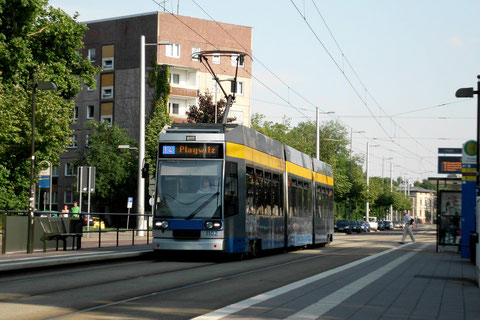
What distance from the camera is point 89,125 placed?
219ft

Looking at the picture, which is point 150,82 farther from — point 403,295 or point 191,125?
point 403,295

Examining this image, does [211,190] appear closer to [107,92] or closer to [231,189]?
[231,189]

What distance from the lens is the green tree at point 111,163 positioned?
211 feet

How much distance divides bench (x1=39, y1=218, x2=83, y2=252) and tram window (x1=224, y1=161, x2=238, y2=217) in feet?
16.9

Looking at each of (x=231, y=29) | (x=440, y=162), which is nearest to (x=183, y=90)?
(x=231, y=29)

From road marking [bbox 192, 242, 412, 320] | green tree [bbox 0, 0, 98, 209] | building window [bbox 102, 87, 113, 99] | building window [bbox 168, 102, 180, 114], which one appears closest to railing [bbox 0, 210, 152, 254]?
green tree [bbox 0, 0, 98, 209]

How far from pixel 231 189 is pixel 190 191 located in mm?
1031

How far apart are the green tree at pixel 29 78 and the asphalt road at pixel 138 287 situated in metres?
18.5

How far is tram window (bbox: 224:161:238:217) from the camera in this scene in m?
19.2

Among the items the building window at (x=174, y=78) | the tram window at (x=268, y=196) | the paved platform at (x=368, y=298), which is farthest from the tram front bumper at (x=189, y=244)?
the building window at (x=174, y=78)

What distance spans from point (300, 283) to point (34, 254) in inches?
356

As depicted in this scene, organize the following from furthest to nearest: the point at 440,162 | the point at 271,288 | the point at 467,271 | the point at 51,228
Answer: the point at 440,162 → the point at 51,228 → the point at 467,271 → the point at 271,288

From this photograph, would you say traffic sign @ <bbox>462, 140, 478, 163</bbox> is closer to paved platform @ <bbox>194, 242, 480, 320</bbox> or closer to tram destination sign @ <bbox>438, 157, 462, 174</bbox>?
tram destination sign @ <bbox>438, 157, 462, 174</bbox>

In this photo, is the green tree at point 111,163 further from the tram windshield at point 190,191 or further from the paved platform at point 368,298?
the paved platform at point 368,298
